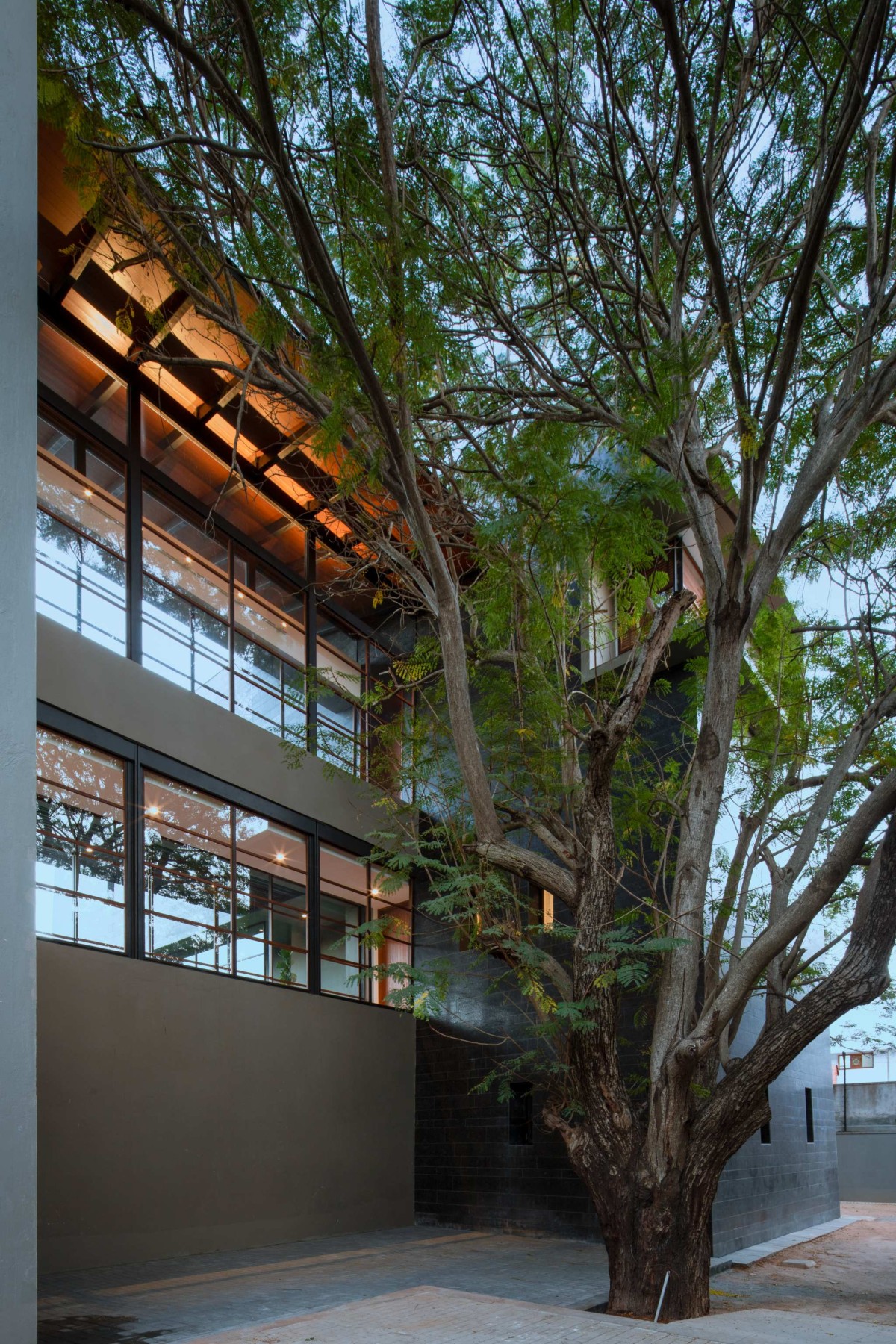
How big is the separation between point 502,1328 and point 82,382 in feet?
28.1

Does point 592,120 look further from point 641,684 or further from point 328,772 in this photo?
point 328,772

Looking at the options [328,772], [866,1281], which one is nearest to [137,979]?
[328,772]

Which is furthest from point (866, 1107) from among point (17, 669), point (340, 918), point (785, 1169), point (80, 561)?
point (17, 669)

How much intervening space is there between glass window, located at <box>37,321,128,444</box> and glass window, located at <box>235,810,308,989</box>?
164 inches

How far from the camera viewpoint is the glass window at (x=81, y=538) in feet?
30.1

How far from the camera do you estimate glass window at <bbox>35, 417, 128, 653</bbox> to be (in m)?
9.16

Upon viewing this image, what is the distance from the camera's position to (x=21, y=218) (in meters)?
3.03

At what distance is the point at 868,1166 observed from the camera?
16.9 m

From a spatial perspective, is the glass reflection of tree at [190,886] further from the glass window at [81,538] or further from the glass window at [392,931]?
the glass window at [392,931]

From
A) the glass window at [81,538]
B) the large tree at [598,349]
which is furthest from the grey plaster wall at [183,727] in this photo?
the large tree at [598,349]

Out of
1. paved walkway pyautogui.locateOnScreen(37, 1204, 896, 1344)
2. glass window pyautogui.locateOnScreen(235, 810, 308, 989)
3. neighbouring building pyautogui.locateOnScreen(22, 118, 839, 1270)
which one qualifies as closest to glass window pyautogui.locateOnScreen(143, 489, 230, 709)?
neighbouring building pyautogui.locateOnScreen(22, 118, 839, 1270)

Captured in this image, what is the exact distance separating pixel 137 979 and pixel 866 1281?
659 cm

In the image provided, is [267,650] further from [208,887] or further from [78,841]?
[78,841]

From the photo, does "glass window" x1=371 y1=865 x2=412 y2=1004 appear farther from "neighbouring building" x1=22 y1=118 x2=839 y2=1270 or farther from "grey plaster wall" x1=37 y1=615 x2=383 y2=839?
"grey plaster wall" x1=37 y1=615 x2=383 y2=839
